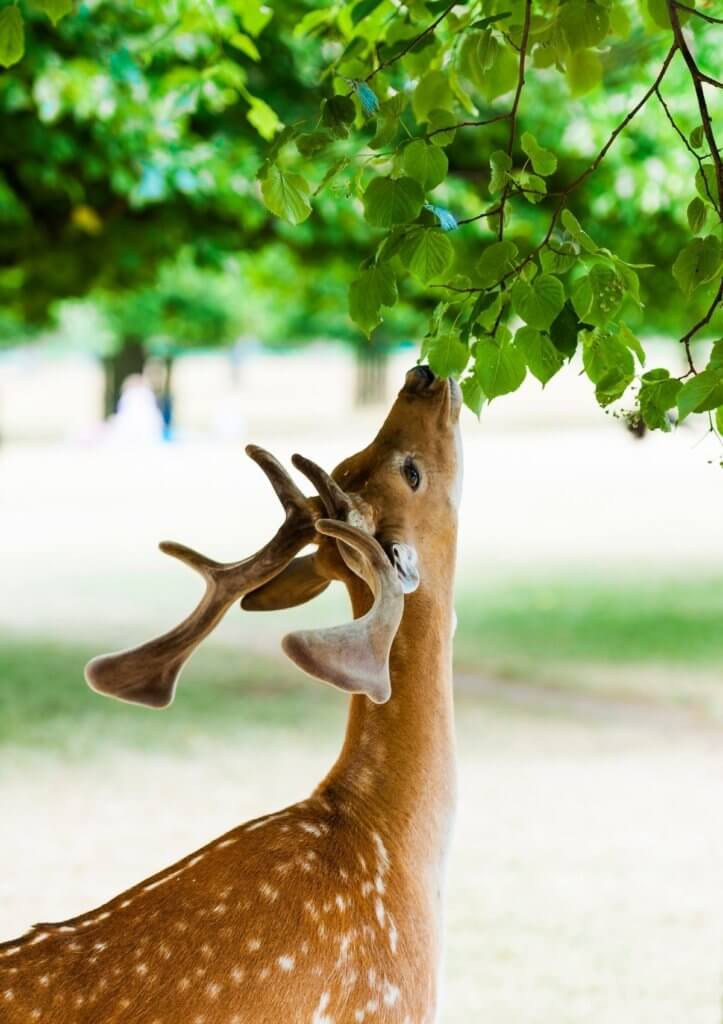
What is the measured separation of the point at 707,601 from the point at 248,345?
3160cm

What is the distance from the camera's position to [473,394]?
2.70m

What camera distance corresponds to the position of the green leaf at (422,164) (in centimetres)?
256

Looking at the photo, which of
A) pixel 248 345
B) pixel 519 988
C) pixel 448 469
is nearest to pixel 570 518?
pixel 519 988

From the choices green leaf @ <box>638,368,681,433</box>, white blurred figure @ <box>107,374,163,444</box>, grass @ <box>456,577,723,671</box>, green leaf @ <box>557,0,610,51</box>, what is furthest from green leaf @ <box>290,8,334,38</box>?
white blurred figure @ <box>107,374,163,444</box>

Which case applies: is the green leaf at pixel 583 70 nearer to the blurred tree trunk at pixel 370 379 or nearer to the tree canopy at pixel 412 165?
the tree canopy at pixel 412 165

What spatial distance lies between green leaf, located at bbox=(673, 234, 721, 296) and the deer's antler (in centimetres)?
83

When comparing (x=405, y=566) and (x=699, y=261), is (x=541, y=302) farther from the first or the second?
(x=405, y=566)

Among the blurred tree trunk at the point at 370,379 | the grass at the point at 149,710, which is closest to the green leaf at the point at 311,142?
the grass at the point at 149,710

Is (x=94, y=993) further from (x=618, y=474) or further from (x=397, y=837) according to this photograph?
(x=618, y=474)

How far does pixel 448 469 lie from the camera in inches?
126

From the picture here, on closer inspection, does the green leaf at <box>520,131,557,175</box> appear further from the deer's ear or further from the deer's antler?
the deer's ear

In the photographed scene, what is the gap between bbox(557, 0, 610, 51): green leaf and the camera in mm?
2646

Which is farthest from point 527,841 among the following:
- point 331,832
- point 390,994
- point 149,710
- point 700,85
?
point 700,85

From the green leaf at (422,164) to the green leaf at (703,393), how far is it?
566 millimetres
